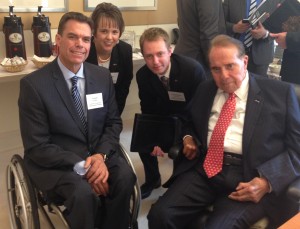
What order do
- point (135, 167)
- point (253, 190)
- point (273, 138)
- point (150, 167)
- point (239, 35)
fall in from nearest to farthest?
point (253, 190) → point (273, 138) → point (150, 167) → point (239, 35) → point (135, 167)

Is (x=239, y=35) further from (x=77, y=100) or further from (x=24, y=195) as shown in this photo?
(x=24, y=195)

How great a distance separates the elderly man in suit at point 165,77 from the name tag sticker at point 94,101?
0.43 metres

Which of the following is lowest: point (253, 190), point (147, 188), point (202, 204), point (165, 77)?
point (147, 188)

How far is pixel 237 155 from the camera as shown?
5.74 ft

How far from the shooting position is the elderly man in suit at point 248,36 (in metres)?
2.75

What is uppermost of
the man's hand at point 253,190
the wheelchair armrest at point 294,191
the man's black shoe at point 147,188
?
the wheelchair armrest at point 294,191

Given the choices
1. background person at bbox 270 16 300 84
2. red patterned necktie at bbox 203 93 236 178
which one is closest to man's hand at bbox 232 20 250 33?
background person at bbox 270 16 300 84

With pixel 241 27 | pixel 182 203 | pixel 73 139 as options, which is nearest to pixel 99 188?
pixel 73 139

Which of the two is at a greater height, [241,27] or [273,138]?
[241,27]

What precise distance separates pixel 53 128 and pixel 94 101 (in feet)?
0.89

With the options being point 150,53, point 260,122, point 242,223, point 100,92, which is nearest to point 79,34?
point 100,92

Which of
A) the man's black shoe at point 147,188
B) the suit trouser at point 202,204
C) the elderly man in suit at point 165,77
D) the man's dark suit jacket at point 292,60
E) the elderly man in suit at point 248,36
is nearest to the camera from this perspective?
the suit trouser at point 202,204

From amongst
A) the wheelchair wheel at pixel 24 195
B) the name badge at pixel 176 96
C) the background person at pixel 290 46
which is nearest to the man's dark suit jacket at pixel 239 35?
the background person at pixel 290 46

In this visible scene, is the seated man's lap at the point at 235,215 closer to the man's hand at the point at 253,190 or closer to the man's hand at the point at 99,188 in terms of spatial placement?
the man's hand at the point at 253,190
